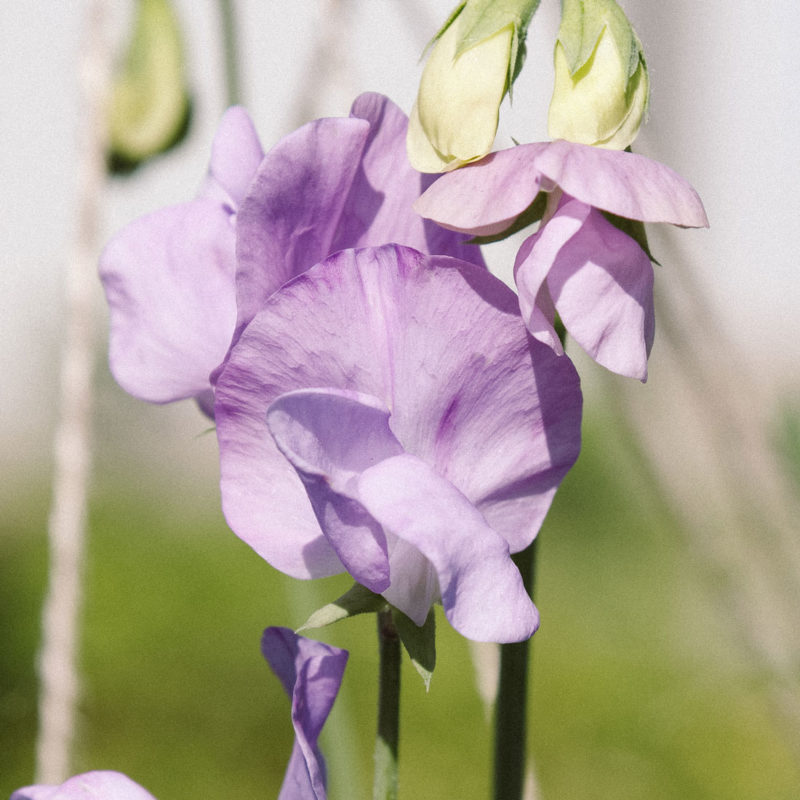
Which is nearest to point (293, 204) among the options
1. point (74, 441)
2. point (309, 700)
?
point (309, 700)

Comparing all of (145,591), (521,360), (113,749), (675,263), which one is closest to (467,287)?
(521,360)

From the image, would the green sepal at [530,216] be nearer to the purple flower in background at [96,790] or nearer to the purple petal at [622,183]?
the purple petal at [622,183]

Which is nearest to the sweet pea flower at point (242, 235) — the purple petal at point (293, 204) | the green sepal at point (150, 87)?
the purple petal at point (293, 204)

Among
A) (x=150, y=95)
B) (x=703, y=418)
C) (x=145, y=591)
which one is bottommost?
(x=145, y=591)

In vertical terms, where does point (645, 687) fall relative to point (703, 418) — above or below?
below

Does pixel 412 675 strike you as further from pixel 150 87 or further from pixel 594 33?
pixel 594 33

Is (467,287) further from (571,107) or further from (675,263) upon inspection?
(675,263)

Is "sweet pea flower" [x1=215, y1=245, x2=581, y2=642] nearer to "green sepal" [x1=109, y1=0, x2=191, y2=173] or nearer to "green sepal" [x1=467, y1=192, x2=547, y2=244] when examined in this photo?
"green sepal" [x1=467, y1=192, x2=547, y2=244]
